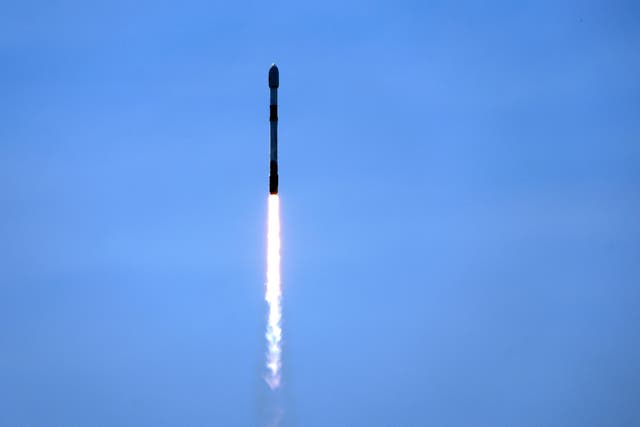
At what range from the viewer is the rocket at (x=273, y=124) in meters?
159

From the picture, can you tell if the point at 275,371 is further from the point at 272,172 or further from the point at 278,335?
the point at 272,172

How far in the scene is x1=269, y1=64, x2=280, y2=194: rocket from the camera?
522 ft

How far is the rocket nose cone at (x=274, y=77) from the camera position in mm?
160875

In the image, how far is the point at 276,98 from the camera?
161000mm

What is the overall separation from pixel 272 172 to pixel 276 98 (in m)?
4.80

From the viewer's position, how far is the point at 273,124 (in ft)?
526

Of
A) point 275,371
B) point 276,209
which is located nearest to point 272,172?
point 276,209

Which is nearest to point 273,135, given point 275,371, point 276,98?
point 276,98

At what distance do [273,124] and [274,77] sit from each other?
9.30 ft

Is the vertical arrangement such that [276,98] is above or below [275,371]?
above

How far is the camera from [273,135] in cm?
16012

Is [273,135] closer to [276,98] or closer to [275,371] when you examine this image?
[276,98]

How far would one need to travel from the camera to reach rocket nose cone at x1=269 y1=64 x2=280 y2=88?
6334 inches

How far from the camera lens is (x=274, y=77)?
16088 cm
